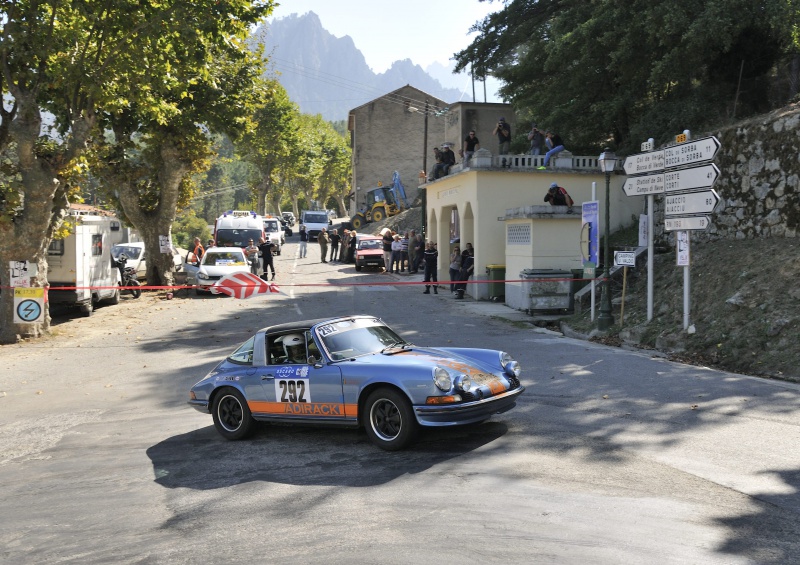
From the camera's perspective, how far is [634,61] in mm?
23734

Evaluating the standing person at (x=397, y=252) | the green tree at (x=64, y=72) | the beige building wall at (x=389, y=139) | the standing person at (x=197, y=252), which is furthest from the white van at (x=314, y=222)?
the green tree at (x=64, y=72)

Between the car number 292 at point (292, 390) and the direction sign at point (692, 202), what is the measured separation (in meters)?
Result: 8.89

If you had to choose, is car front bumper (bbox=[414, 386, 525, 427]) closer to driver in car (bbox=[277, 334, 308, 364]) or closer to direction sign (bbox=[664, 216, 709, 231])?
driver in car (bbox=[277, 334, 308, 364])

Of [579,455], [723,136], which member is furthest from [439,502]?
[723,136]

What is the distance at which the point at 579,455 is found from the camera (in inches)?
287

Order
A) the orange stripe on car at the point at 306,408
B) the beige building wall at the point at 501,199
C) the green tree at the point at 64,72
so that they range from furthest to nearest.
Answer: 1. the beige building wall at the point at 501,199
2. the green tree at the point at 64,72
3. the orange stripe on car at the point at 306,408

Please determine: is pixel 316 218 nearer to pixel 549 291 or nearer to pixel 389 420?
pixel 549 291

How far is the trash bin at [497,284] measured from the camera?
77.5 feet

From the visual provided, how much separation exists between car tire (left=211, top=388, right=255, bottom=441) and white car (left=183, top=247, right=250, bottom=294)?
17015mm

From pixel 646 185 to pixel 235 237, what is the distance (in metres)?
23.7

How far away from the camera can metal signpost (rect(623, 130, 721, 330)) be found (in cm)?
1372

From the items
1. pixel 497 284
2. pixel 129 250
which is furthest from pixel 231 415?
pixel 129 250

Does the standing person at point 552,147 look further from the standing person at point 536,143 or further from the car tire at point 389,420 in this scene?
the car tire at point 389,420

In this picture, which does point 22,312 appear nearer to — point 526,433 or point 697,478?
point 526,433
